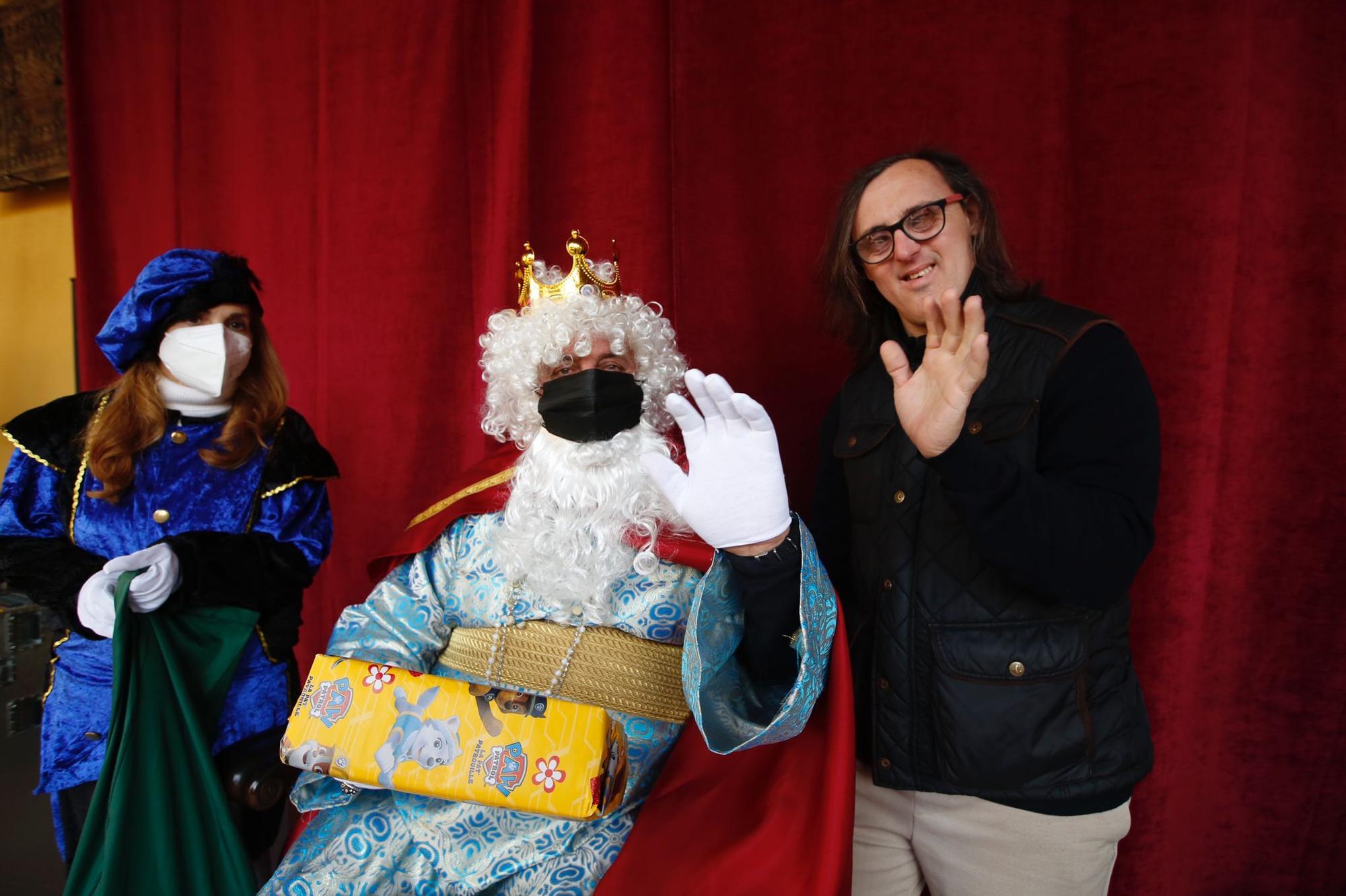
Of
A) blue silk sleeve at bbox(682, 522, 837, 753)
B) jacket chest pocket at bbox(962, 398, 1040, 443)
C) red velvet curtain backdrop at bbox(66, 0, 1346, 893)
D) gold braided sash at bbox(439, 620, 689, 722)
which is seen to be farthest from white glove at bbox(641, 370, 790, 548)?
red velvet curtain backdrop at bbox(66, 0, 1346, 893)

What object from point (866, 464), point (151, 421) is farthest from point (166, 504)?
point (866, 464)

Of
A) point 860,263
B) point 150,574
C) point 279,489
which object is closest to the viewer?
point 860,263

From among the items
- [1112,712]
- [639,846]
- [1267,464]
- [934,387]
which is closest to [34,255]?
[639,846]

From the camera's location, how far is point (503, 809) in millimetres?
1605

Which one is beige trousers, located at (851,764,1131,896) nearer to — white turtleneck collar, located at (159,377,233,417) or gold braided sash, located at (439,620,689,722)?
gold braided sash, located at (439,620,689,722)

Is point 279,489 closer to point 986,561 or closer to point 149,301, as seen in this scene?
point 149,301

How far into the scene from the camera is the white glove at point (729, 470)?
1292 millimetres

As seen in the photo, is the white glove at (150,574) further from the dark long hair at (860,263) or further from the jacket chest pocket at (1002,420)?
the jacket chest pocket at (1002,420)

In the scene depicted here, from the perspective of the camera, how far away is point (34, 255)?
3.69 meters

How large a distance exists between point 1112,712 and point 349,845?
1.53m

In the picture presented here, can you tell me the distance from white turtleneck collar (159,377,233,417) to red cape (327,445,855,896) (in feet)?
4.98

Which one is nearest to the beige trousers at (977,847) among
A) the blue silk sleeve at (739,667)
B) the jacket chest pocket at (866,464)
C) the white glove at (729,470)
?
the blue silk sleeve at (739,667)

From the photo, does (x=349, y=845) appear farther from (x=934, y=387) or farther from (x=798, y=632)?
(x=934, y=387)

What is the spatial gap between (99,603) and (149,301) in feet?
2.48
